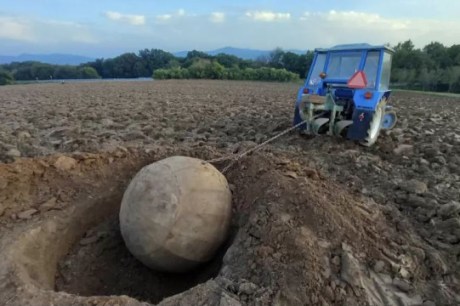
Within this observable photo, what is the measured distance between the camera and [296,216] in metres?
4.11

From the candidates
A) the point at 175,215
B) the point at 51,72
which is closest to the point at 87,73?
the point at 51,72

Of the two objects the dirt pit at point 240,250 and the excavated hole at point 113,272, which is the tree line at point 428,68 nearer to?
the dirt pit at point 240,250

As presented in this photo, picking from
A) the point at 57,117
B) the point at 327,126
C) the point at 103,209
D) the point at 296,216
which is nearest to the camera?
the point at 296,216

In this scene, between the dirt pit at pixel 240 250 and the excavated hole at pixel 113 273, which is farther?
the excavated hole at pixel 113 273

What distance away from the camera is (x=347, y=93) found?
8.13m

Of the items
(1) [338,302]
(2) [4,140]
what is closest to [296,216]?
(1) [338,302]

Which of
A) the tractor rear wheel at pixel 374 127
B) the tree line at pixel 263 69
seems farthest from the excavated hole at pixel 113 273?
A: the tree line at pixel 263 69

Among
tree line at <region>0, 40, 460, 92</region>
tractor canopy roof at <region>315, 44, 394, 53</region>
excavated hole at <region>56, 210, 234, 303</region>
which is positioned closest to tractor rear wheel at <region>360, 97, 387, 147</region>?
tractor canopy roof at <region>315, 44, 394, 53</region>

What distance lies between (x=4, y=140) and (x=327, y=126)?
5.85 m

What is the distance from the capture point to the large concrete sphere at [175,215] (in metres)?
4.08

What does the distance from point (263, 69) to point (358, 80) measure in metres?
34.3

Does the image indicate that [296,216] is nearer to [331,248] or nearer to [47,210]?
[331,248]

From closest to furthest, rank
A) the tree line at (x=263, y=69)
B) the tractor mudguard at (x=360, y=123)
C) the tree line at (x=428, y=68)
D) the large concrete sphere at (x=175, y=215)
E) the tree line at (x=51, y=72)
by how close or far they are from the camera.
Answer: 1. the large concrete sphere at (x=175, y=215)
2. the tractor mudguard at (x=360, y=123)
3. the tree line at (x=428, y=68)
4. the tree line at (x=263, y=69)
5. the tree line at (x=51, y=72)

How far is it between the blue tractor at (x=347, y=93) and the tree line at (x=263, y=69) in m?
30.9
